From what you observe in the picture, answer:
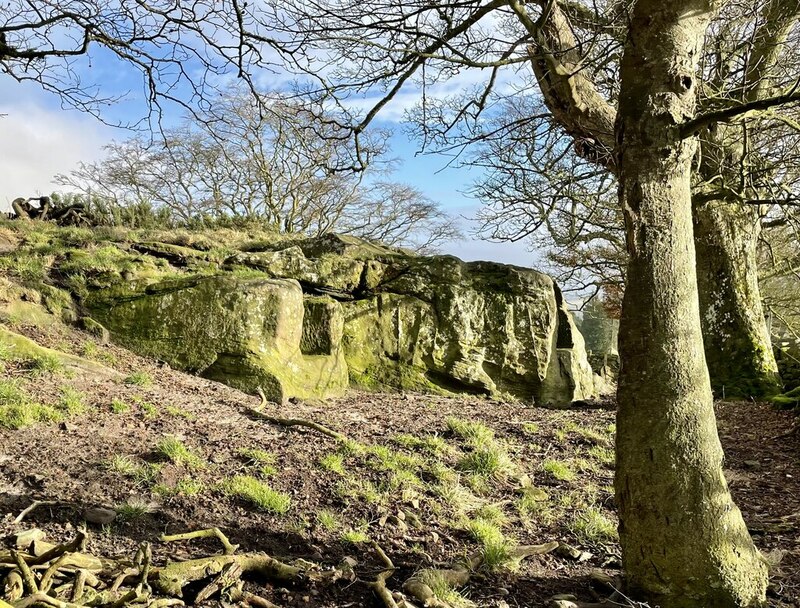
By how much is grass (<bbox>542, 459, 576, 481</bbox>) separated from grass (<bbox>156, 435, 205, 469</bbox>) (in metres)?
3.39

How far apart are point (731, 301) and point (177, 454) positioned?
28.7ft

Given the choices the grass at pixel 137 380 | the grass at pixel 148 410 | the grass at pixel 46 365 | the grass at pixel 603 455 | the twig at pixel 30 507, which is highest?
the grass at pixel 46 365

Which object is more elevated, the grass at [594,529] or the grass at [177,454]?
the grass at [177,454]

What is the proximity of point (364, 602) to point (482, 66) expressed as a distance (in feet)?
13.9

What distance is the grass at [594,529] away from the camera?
416cm

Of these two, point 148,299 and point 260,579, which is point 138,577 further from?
point 148,299

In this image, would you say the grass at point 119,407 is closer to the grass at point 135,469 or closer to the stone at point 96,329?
the grass at point 135,469

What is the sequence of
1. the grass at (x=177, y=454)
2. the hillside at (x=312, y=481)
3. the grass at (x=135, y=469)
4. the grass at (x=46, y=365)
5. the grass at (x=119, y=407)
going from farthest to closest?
the grass at (x=46, y=365)
the grass at (x=119, y=407)
the grass at (x=177, y=454)
the grass at (x=135, y=469)
the hillside at (x=312, y=481)

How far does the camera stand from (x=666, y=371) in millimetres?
3021

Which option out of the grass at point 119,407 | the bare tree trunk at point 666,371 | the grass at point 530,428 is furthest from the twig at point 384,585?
the grass at point 530,428

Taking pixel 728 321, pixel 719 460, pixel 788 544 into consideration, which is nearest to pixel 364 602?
pixel 719 460

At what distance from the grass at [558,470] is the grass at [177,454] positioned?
11.1ft

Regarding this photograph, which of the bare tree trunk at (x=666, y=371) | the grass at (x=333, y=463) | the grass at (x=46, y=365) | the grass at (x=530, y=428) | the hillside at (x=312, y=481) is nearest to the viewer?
the bare tree trunk at (x=666, y=371)

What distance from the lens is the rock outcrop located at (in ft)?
23.4
